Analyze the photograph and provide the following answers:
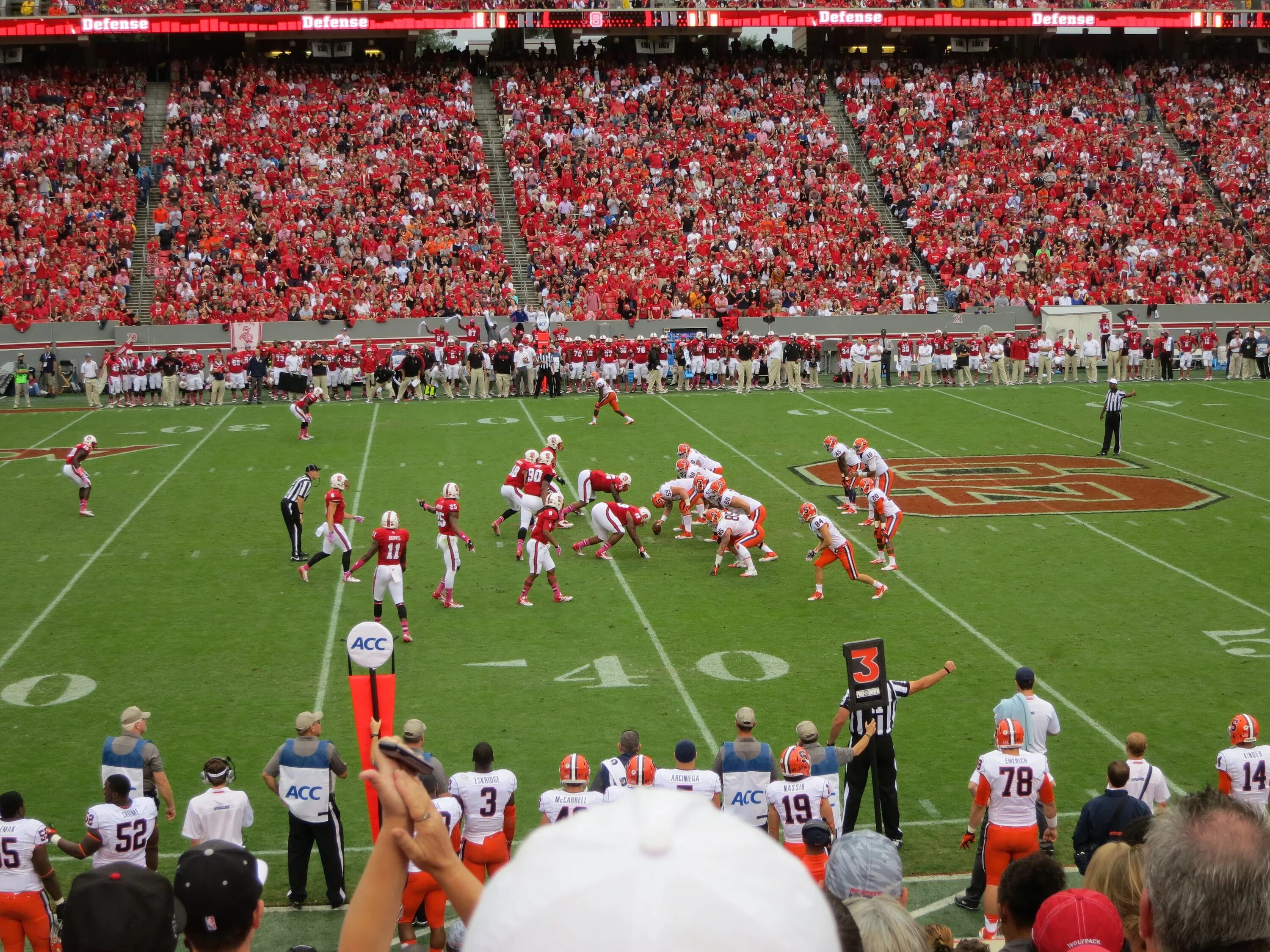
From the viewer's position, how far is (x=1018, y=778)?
8641mm

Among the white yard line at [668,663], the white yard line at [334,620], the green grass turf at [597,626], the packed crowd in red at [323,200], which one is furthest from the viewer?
the packed crowd in red at [323,200]

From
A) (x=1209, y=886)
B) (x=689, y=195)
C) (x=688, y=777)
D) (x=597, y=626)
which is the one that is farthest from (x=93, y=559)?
(x=689, y=195)

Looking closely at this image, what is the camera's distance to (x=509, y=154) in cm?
4447

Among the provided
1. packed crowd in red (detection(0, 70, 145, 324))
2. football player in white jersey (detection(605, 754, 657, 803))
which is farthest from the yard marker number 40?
→ packed crowd in red (detection(0, 70, 145, 324))

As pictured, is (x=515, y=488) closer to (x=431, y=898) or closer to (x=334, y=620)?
(x=334, y=620)

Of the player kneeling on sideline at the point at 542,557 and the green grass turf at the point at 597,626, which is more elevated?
the player kneeling on sideline at the point at 542,557

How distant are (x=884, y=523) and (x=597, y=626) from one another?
177 inches

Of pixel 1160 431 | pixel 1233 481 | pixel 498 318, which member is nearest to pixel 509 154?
pixel 498 318

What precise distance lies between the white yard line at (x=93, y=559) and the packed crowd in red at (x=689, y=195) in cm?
1590

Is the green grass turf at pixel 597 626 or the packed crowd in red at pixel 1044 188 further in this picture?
the packed crowd in red at pixel 1044 188

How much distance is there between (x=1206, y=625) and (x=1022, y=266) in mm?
28330

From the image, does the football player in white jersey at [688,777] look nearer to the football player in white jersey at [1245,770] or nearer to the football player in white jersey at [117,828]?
the football player in white jersey at [117,828]

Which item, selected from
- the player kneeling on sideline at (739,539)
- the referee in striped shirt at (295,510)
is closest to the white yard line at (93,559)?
the referee in striped shirt at (295,510)

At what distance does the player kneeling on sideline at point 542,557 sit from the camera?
52.7ft
